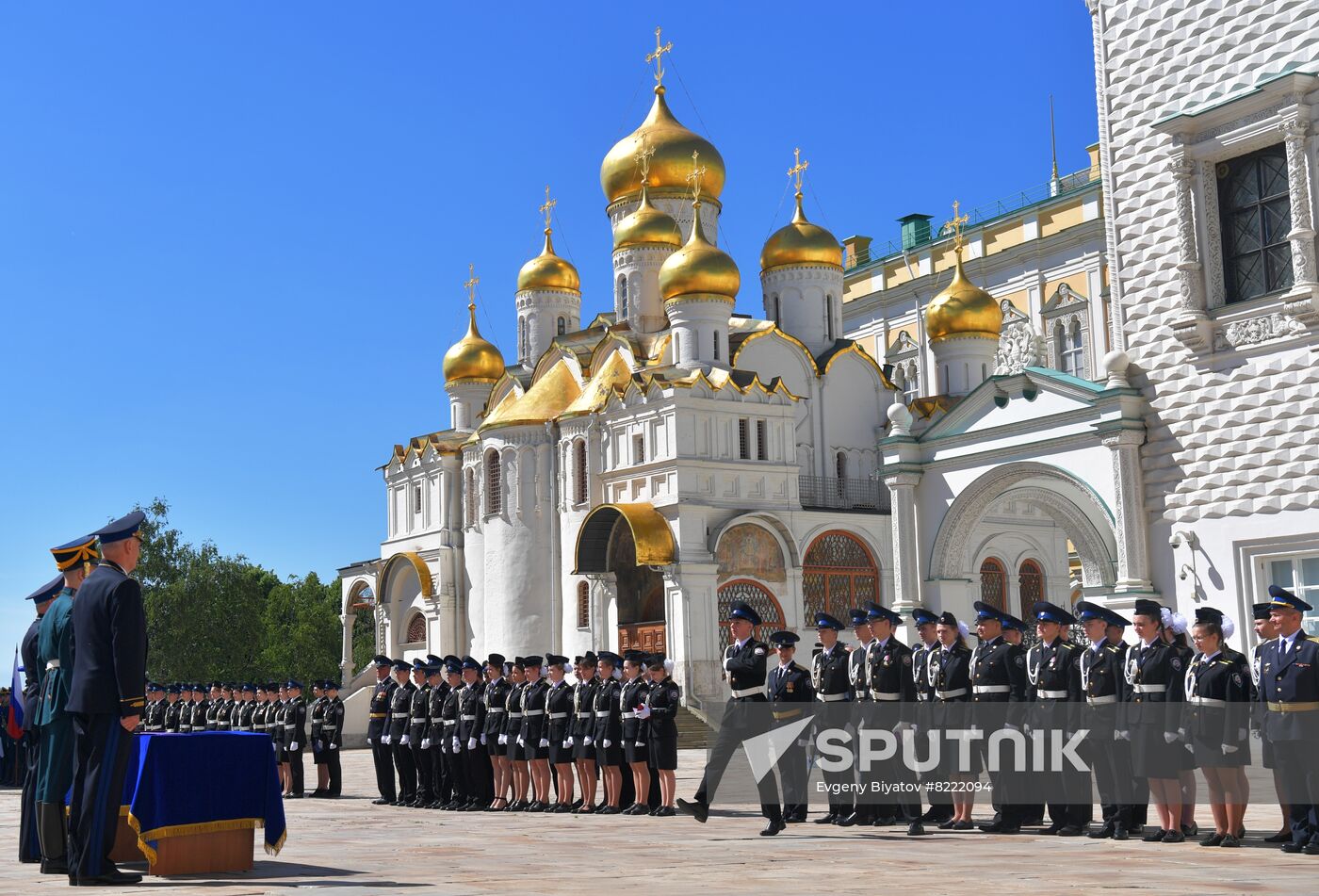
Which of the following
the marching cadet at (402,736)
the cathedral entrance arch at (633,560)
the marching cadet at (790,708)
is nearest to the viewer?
the marching cadet at (790,708)

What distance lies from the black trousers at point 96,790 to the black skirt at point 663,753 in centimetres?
605

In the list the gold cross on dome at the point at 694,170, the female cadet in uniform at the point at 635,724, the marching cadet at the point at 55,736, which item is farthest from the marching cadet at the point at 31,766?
the gold cross on dome at the point at 694,170

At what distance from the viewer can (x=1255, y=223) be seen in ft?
58.5

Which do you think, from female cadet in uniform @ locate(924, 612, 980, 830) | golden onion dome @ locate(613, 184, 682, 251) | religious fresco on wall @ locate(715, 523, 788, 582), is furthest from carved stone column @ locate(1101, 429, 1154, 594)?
golden onion dome @ locate(613, 184, 682, 251)

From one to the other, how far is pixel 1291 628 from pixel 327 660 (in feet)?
191

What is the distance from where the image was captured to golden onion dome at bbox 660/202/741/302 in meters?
31.1

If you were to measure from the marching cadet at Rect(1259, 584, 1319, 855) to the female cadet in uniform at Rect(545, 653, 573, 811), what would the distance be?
6.80 metres

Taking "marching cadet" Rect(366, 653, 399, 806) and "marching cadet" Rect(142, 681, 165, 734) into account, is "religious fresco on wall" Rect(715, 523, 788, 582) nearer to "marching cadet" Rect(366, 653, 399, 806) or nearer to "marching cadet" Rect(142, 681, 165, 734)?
"marching cadet" Rect(142, 681, 165, 734)

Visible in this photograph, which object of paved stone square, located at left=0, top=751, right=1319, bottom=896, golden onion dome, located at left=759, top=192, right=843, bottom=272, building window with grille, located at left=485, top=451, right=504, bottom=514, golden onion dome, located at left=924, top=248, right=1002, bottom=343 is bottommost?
paved stone square, located at left=0, top=751, right=1319, bottom=896

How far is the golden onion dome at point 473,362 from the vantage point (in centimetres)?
3975

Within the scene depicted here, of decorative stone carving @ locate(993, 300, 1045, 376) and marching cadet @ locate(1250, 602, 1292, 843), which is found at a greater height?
decorative stone carving @ locate(993, 300, 1045, 376)

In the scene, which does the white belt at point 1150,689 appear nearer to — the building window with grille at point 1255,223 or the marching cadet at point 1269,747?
the marching cadet at point 1269,747

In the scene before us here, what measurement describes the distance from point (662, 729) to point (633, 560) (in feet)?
58.8

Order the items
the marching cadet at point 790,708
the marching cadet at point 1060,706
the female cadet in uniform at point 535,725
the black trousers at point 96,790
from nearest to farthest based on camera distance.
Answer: the black trousers at point 96,790 → the marching cadet at point 1060,706 → the marching cadet at point 790,708 → the female cadet in uniform at point 535,725
